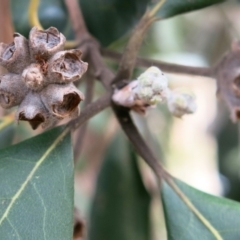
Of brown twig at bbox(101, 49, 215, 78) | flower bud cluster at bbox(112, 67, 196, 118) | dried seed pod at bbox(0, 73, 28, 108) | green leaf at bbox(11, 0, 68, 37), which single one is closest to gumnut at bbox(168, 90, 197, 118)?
flower bud cluster at bbox(112, 67, 196, 118)

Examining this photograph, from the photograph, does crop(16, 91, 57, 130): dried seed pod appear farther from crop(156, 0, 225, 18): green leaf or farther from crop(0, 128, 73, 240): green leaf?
crop(156, 0, 225, 18): green leaf

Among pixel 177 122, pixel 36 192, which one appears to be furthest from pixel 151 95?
A: pixel 177 122

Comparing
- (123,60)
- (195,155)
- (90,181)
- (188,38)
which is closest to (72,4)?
(123,60)

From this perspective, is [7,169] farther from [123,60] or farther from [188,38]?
[188,38]

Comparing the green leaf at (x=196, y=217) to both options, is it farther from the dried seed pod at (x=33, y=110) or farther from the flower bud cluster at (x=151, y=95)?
the dried seed pod at (x=33, y=110)

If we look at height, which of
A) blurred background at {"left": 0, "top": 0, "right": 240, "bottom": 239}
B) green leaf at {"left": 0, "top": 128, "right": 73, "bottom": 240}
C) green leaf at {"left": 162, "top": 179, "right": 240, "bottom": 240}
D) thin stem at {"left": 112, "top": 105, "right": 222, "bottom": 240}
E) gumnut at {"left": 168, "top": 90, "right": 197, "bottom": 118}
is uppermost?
green leaf at {"left": 0, "top": 128, "right": 73, "bottom": 240}

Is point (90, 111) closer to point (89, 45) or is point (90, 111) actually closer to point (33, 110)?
point (33, 110)
